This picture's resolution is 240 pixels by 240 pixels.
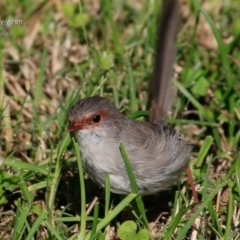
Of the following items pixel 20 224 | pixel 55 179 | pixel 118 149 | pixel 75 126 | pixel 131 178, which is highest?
pixel 75 126

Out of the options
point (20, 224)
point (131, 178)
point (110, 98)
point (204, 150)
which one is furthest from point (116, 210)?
point (110, 98)

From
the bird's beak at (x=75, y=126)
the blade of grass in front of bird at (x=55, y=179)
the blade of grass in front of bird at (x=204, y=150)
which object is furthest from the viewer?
the blade of grass in front of bird at (x=204, y=150)

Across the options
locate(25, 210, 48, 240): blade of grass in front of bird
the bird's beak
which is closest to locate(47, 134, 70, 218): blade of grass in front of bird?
the bird's beak

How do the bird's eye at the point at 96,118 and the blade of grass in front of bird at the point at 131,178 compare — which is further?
the bird's eye at the point at 96,118

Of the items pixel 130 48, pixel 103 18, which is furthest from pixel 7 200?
pixel 103 18

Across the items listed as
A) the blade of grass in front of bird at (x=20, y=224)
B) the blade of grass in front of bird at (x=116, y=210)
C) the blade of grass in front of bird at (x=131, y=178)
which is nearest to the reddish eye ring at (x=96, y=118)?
the blade of grass in front of bird at (x=131, y=178)

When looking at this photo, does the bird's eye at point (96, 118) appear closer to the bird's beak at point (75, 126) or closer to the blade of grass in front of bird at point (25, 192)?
the bird's beak at point (75, 126)

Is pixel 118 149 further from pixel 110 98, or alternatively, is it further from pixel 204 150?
pixel 110 98
